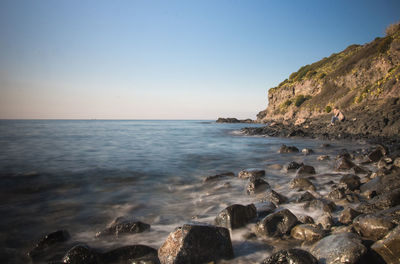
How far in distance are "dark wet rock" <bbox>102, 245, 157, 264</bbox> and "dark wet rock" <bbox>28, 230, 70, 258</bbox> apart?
4.47 feet

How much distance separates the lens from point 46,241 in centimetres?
386

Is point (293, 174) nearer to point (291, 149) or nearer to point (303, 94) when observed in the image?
point (291, 149)

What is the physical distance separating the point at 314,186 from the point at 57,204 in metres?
7.79

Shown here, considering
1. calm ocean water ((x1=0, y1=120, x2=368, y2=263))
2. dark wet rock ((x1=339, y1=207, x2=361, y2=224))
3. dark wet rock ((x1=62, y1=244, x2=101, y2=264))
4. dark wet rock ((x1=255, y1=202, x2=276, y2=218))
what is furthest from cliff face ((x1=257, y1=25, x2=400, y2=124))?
dark wet rock ((x1=62, y1=244, x2=101, y2=264))

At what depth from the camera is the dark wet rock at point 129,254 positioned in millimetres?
3258

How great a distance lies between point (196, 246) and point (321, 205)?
3.42 m

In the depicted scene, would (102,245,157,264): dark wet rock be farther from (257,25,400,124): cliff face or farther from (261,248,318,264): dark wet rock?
(257,25,400,124): cliff face

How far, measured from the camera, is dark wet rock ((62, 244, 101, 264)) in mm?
3088

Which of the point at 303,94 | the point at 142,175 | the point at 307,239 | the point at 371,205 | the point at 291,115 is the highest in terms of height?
the point at 303,94

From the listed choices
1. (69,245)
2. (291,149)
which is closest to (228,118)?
(291,149)

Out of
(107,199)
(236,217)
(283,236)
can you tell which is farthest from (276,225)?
(107,199)

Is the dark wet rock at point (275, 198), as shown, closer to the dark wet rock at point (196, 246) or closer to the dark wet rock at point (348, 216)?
the dark wet rock at point (348, 216)

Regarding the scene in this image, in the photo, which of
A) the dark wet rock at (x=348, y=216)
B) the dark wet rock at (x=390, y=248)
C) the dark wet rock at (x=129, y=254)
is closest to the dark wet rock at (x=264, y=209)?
the dark wet rock at (x=348, y=216)

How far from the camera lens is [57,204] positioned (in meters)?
6.14
